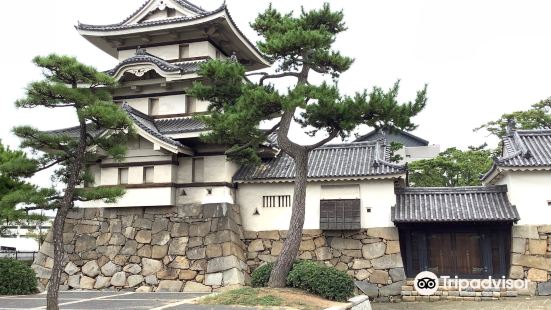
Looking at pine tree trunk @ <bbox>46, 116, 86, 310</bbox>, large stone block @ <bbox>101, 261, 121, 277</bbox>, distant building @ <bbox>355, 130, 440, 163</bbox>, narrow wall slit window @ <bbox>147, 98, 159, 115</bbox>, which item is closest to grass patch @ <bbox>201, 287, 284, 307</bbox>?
pine tree trunk @ <bbox>46, 116, 86, 310</bbox>

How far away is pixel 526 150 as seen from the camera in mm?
14836

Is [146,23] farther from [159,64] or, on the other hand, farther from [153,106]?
[153,106]

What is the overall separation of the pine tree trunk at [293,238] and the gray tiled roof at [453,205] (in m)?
3.76

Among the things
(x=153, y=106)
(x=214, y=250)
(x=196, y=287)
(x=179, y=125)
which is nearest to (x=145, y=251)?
(x=196, y=287)

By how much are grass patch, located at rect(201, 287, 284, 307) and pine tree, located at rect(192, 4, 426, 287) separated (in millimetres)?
1270

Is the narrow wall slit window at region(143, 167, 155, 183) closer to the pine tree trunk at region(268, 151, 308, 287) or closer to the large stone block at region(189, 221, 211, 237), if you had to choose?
the large stone block at region(189, 221, 211, 237)

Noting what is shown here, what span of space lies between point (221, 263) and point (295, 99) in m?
6.04

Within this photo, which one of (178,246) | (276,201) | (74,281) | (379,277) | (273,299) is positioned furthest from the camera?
(276,201)

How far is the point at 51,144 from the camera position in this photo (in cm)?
1021

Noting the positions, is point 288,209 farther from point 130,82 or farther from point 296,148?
point 130,82

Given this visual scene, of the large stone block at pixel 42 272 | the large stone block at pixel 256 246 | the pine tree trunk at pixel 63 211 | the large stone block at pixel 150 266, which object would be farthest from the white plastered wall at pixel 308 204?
the pine tree trunk at pixel 63 211

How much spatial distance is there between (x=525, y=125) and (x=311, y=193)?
51.5ft

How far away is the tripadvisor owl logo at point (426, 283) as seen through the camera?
1476 cm

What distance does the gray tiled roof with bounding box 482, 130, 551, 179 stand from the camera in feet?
47.2
